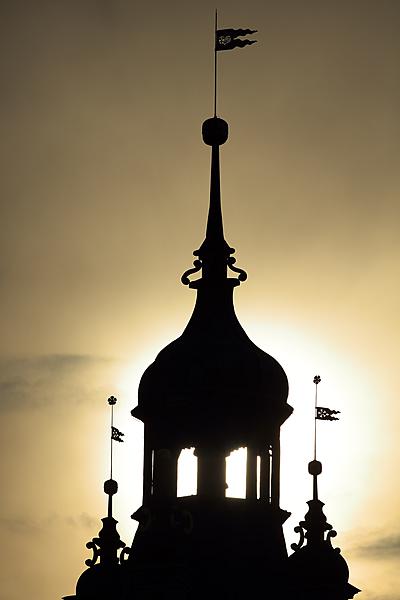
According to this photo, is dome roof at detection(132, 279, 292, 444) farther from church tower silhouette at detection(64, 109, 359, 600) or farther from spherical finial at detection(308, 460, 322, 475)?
spherical finial at detection(308, 460, 322, 475)

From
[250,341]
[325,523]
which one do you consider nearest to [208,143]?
[250,341]

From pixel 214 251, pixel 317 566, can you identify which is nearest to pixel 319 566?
pixel 317 566

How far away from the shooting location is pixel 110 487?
116562 millimetres

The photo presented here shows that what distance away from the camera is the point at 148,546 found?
105000 millimetres

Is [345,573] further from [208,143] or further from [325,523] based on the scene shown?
[208,143]

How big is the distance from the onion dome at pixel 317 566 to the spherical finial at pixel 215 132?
16.7 m

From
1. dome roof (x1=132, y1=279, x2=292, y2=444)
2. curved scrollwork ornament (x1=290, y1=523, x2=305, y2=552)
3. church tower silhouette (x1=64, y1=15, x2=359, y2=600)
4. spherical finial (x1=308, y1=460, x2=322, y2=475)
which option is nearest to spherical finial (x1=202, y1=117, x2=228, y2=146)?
church tower silhouette (x1=64, y1=15, x2=359, y2=600)

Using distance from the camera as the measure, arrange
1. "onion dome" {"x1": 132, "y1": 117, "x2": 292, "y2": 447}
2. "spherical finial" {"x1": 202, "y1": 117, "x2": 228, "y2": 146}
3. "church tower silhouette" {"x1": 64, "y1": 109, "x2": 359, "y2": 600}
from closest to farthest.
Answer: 1. "church tower silhouette" {"x1": 64, "y1": 109, "x2": 359, "y2": 600}
2. "onion dome" {"x1": 132, "y1": 117, "x2": 292, "y2": 447}
3. "spherical finial" {"x1": 202, "y1": 117, "x2": 228, "y2": 146}

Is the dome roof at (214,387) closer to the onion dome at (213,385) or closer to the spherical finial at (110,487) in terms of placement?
the onion dome at (213,385)

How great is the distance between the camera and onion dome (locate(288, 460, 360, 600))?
110188mm

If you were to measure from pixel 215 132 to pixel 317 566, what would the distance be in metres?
19.7

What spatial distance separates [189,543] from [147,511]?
8.72 feet

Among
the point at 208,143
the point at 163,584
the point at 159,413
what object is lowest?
the point at 163,584

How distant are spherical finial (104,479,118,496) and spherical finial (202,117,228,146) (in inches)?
599
